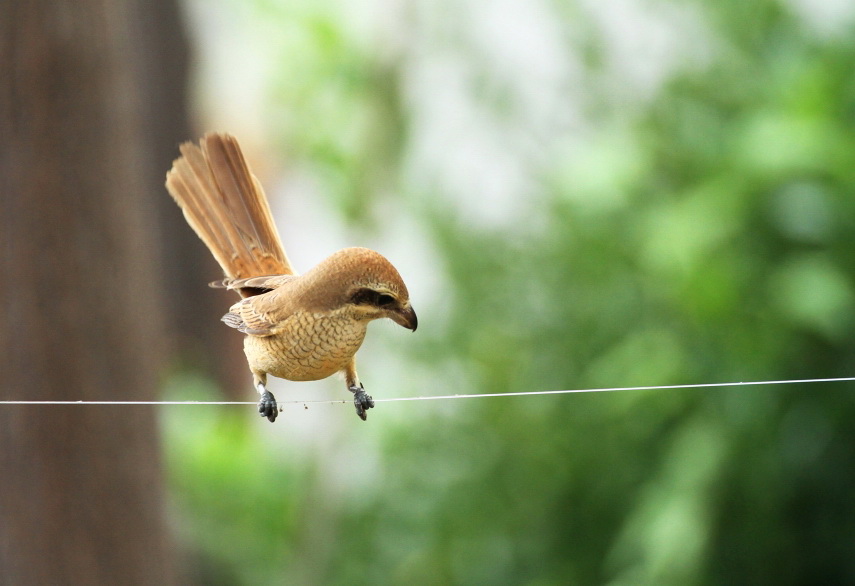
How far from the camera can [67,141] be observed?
2426mm

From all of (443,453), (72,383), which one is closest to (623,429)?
(443,453)

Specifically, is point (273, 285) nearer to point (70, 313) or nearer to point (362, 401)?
point (362, 401)

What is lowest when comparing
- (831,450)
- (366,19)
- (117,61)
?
(831,450)

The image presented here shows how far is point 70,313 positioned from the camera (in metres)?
2.44

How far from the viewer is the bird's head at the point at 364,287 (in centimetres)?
115

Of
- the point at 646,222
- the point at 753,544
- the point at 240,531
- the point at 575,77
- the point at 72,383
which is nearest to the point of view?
the point at 72,383

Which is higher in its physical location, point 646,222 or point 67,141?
point 67,141

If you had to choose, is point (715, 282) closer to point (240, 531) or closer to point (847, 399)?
point (847, 399)

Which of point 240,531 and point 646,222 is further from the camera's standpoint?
point 240,531

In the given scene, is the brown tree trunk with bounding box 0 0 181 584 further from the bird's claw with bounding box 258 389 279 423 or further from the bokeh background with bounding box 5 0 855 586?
the bird's claw with bounding box 258 389 279 423

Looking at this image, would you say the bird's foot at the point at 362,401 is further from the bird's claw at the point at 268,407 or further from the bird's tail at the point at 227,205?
the bird's tail at the point at 227,205

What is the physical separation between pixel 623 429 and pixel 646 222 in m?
0.63

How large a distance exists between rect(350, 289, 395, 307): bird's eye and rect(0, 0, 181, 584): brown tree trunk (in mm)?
1494

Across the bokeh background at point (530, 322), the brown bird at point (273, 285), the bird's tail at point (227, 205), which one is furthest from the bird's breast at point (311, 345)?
the bokeh background at point (530, 322)
